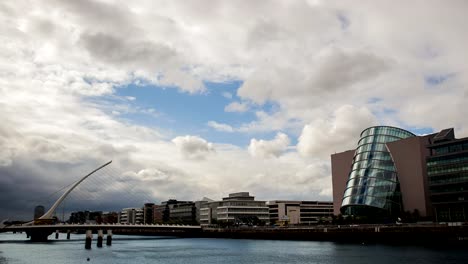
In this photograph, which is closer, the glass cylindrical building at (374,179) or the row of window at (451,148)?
the row of window at (451,148)

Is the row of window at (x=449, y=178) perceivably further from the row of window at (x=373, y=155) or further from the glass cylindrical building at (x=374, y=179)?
the row of window at (x=373, y=155)

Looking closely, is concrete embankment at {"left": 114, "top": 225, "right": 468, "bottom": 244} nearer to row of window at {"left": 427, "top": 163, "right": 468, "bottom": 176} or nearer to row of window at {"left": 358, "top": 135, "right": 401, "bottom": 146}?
row of window at {"left": 427, "top": 163, "right": 468, "bottom": 176}

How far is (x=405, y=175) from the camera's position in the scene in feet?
380

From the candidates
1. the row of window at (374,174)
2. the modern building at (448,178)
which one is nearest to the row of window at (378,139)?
the row of window at (374,174)

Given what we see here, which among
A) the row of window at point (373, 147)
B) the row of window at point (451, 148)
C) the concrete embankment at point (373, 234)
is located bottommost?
the concrete embankment at point (373, 234)

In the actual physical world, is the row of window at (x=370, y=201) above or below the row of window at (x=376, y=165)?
below

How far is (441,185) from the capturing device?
4058 inches

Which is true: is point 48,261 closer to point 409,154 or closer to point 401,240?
point 401,240

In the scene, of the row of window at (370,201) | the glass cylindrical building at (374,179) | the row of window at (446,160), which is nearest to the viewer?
the row of window at (446,160)

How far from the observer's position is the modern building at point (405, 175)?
10150 centimetres

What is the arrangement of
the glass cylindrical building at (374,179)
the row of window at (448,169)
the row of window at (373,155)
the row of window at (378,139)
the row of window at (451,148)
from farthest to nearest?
the row of window at (378,139) → the row of window at (373,155) → the glass cylindrical building at (374,179) → the row of window at (451,148) → the row of window at (448,169)

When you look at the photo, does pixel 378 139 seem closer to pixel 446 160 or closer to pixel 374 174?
pixel 374 174

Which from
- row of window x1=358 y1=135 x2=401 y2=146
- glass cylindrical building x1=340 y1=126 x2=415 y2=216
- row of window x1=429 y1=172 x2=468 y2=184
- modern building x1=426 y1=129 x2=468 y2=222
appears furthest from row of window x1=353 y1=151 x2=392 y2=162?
row of window x1=429 y1=172 x2=468 y2=184

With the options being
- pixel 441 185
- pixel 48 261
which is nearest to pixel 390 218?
pixel 441 185
